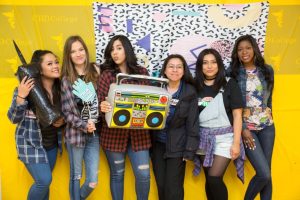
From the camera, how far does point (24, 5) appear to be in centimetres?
225

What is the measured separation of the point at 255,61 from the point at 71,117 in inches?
53.3

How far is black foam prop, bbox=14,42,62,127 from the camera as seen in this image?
1795 mm

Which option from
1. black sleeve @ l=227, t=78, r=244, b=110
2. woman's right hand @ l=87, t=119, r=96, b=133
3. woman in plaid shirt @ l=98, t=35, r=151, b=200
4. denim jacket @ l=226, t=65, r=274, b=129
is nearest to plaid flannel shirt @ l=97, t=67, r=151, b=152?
woman in plaid shirt @ l=98, t=35, r=151, b=200

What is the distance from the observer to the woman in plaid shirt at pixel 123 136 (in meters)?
2.03

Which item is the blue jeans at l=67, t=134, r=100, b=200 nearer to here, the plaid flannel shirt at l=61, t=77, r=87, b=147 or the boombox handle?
the plaid flannel shirt at l=61, t=77, r=87, b=147

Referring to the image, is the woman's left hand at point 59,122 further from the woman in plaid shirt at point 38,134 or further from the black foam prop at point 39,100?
the black foam prop at point 39,100

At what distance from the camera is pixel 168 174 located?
6.77ft

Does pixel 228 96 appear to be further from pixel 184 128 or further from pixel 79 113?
pixel 79 113

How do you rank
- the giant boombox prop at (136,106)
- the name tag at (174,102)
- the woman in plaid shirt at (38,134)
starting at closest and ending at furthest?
the giant boombox prop at (136,106) → the woman in plaid shirt at (38,134) → the name tag at (174,102)

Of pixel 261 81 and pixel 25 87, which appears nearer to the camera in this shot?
pixel 25 87

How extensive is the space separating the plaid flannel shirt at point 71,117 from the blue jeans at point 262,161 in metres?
1.16

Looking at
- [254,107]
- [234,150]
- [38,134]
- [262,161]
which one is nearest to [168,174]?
[234,150]

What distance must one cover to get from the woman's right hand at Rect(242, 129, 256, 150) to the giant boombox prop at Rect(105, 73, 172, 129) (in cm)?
63

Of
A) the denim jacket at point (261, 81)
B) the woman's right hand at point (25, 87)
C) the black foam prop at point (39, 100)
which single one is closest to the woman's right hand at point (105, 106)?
the black foam prop at point (39, 100)
